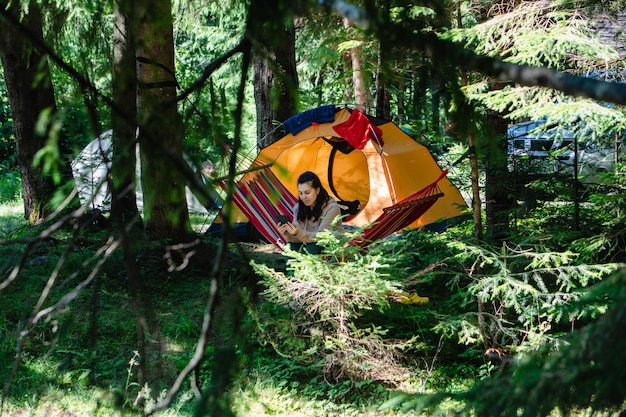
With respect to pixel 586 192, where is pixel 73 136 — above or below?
above

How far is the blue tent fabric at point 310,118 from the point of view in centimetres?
623

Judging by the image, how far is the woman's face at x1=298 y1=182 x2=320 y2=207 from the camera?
4.61 m

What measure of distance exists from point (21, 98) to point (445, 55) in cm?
631

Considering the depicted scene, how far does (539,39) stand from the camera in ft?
12.1

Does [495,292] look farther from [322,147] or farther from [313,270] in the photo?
[322,147]

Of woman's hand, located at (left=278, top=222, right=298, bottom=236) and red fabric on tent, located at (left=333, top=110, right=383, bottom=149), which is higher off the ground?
red fabric on tent, located at (left=333, top=110, right=383, bottom=149)

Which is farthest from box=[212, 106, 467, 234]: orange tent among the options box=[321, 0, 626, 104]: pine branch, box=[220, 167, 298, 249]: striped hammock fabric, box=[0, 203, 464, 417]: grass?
box=[321, 0, 626, 104]: pine branch

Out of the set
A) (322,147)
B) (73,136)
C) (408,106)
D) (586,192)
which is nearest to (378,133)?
(322,147)

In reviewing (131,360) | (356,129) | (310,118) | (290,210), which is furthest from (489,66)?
(310,118)

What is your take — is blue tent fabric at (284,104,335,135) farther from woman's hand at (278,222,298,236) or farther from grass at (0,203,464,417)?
woman's hand at (278,222,298,236)

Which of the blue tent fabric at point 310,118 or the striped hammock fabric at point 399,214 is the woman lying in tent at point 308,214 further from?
the blue tent fabric at point 310,118

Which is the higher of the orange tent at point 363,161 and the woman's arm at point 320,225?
the orange tent at point 363,161

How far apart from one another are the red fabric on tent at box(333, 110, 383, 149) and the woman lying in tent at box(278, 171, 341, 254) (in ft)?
4.72

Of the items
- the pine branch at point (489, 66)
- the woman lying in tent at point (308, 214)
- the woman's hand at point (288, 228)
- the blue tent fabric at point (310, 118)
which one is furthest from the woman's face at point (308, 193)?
the pine branch at point (489, 66)
